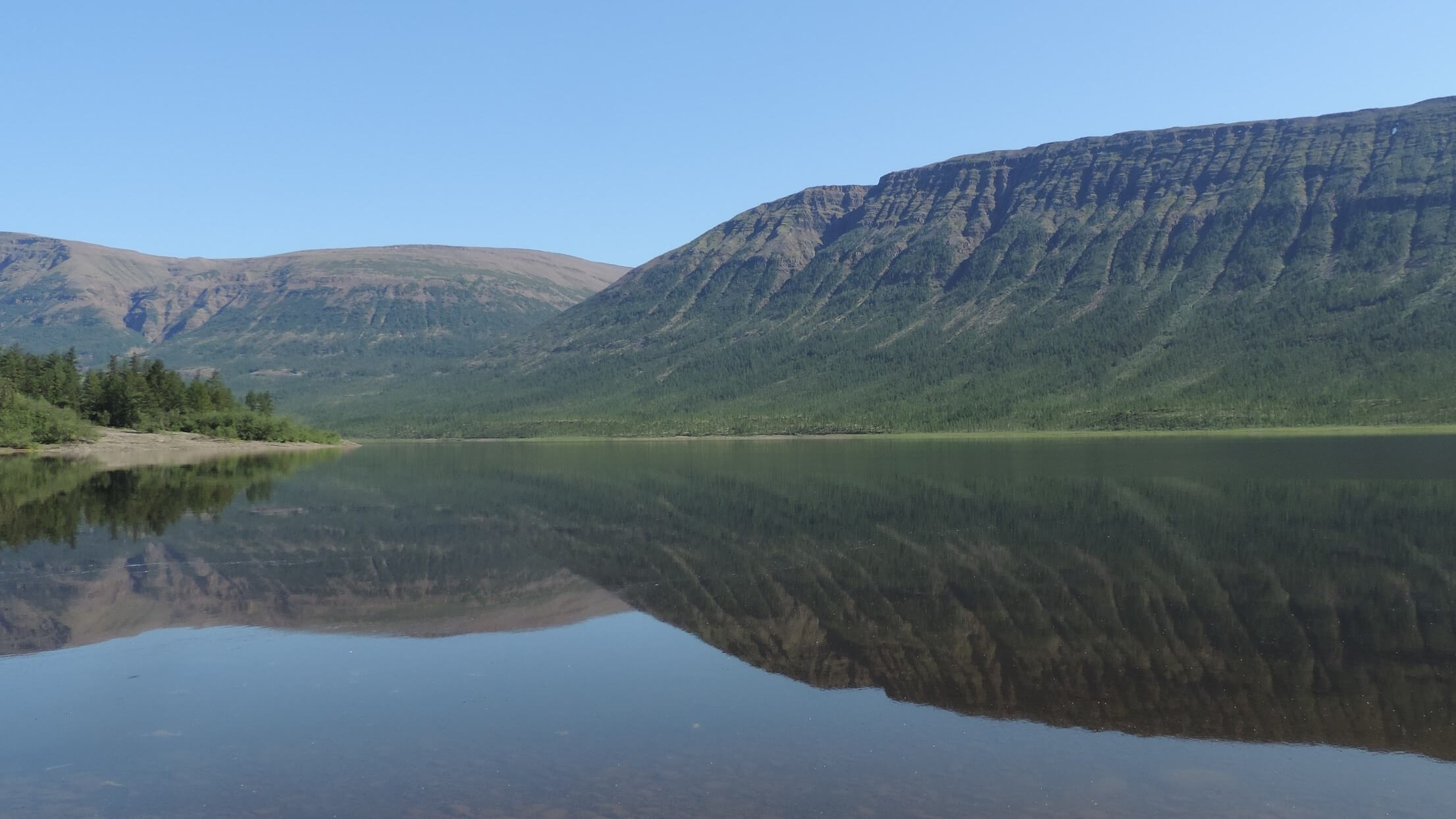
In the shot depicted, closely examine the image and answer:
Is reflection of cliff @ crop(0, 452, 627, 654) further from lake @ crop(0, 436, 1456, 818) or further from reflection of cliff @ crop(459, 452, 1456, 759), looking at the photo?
reflection of cliff @ crop(459, 452, 1456, 759)

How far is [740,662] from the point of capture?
22688 mm

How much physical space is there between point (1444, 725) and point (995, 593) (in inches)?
488

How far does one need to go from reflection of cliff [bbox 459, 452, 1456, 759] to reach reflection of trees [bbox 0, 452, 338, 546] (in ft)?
62.5

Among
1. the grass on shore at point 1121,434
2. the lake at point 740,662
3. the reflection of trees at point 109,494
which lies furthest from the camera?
the grass on shore at point 1121,434

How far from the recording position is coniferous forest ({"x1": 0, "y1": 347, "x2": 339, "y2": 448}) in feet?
351

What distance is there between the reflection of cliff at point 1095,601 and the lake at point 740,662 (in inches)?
5.5

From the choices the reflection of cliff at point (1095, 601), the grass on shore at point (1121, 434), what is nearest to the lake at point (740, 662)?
the reflection of cliff at point (1095, 601)

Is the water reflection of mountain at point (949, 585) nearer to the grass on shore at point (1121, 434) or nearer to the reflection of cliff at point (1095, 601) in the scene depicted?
the reflection of cliff at point (1095, 601)

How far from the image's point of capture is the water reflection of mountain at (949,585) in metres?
19.9

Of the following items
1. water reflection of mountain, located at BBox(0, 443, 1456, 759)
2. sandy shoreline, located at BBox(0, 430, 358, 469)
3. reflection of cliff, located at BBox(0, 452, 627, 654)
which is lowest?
sandy shoreline, located at BBox(0, 430, 358, 469)

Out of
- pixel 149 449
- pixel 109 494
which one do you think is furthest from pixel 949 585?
pixel 149 449

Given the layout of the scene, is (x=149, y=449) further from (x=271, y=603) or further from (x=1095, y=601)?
(x=1095, y=601)

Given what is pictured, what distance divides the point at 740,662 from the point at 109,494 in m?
52.2

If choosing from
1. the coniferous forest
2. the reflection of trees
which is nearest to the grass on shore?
the coniferous forest
